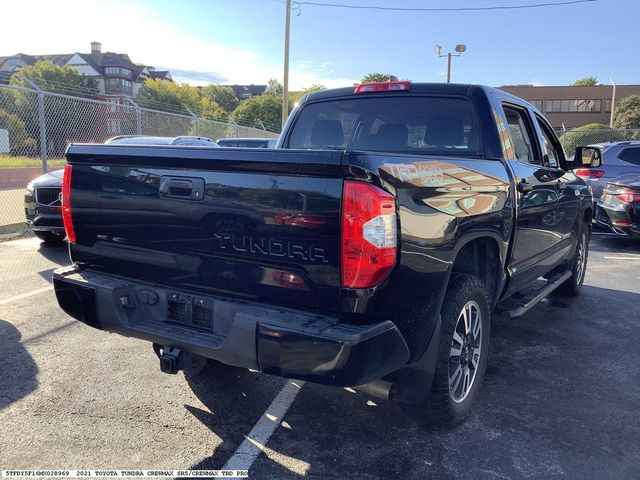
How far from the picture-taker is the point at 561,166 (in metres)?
5.22

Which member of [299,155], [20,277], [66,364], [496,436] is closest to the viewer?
[299,155]

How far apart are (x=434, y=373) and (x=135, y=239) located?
175 cm

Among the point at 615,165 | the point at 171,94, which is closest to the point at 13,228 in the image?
the point at 615,165

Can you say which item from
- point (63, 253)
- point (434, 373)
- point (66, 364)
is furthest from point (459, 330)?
point (63, 253)

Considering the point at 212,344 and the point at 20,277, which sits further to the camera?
the point at 20,277

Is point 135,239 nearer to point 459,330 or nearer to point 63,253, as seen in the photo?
point 459,330

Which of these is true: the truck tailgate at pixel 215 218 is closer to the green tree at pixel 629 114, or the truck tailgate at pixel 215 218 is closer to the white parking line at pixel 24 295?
the white parking line at pixel 24 295

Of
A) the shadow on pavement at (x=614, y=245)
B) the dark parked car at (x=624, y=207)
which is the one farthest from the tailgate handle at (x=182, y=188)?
the shadow on pavement at (x=614, y=245)

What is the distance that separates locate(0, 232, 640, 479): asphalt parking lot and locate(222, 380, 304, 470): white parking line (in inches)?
0.9

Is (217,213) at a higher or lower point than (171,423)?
higher

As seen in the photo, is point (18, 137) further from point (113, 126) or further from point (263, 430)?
point (263, 430)

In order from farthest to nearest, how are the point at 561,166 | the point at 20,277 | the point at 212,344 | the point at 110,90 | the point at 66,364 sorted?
the point at 110,90 < the point at 20,277 < the point at 561,166 < the point at 66,364 < the point at 212,344

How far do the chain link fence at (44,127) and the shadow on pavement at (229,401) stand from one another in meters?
7.11

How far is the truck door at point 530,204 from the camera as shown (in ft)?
12.1
